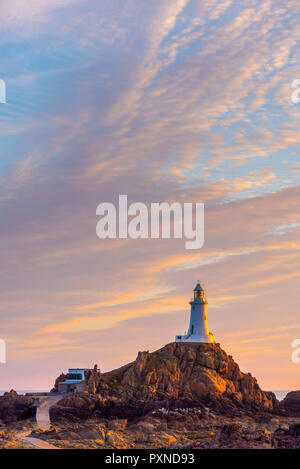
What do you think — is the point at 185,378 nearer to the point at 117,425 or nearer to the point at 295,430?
the point at 117,425

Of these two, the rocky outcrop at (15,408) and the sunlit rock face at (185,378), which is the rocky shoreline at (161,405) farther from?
the rocky outcrop at (15,408)

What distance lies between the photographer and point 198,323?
4498 inches

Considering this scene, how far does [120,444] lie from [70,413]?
18188 mm

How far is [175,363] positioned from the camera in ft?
342

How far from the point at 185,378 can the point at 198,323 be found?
1283cm

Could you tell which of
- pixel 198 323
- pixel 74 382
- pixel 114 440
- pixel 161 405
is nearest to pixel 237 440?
pixel 114 440

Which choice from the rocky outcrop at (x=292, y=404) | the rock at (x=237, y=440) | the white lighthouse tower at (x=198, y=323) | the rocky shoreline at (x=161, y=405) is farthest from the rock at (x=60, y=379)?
the rock at (x=237, y=440)

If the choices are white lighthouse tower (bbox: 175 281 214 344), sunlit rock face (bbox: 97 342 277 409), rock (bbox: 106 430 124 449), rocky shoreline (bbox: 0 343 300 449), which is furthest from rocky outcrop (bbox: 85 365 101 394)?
rock (bbox: 106 430 124 449)

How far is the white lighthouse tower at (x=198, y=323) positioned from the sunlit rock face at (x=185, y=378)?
2.71m

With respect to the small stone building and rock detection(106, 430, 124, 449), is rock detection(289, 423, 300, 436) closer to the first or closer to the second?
rock detection(106, 430, 124, 449)

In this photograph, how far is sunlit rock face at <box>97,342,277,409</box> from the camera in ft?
329

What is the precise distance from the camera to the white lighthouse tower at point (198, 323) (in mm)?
112062
